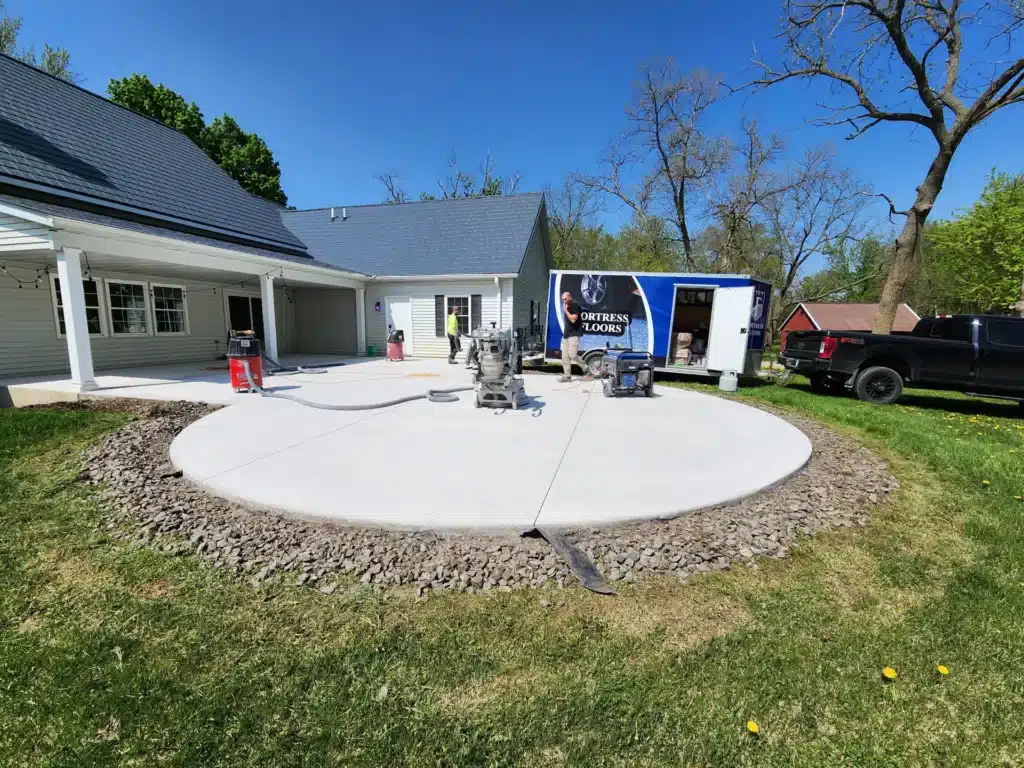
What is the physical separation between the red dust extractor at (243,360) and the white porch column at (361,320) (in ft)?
24.4

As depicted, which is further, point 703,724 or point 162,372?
point 162,372

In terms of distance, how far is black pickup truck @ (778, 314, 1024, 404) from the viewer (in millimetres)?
7879

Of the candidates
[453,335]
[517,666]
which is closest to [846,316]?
[453,335]

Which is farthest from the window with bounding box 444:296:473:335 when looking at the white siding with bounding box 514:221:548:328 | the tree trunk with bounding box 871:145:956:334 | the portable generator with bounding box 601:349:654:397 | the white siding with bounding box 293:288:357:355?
the tree trunk with bounding box 871:145:956:334

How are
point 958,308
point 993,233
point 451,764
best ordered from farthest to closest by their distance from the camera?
point 958,308
point 993,233
point 451,764

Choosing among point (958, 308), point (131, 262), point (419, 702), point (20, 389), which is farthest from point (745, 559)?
point (958, 308)

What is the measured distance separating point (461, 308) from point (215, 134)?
24553 mm

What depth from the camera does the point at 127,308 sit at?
11.0m

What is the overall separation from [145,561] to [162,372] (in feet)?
31.1

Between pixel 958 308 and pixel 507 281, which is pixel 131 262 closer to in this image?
pixel 507 281

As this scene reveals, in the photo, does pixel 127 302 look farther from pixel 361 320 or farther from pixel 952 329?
pixel 952 329

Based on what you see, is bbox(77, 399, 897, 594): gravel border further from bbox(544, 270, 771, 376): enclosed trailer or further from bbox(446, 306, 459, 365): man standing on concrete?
bbox(446, 306, 459, 365): man standing on concrete

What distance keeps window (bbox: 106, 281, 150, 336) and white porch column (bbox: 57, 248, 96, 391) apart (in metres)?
3.42

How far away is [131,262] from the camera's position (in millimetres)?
9336
